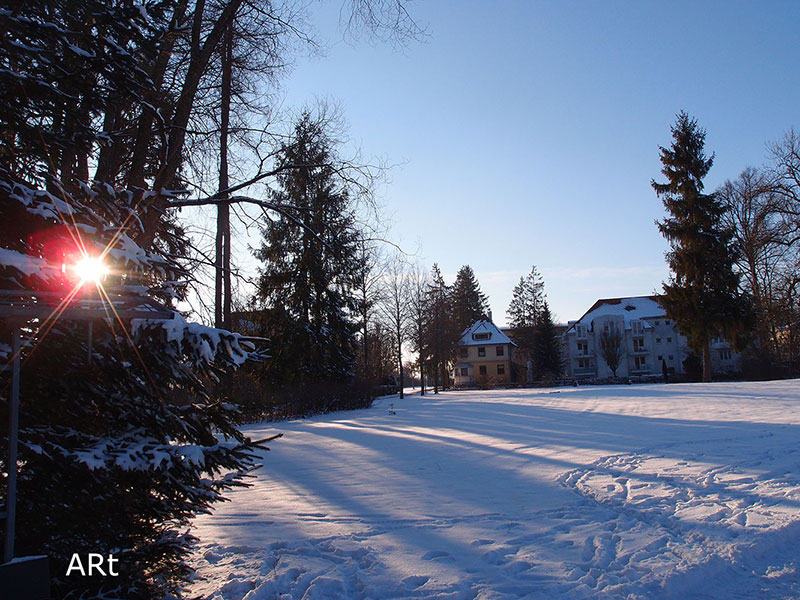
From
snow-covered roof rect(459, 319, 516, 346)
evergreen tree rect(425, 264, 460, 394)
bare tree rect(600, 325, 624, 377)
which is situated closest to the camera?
evergreen tree rect(425, 264, 460, 394)

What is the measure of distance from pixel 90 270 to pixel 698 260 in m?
38.6

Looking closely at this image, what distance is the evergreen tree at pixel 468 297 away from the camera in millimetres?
76438

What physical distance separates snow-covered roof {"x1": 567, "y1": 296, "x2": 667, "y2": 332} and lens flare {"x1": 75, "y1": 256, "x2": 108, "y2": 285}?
67757mm

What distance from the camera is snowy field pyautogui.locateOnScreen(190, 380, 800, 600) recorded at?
4.28 m

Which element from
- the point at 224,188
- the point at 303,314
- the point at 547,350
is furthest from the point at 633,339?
the point at 224,188

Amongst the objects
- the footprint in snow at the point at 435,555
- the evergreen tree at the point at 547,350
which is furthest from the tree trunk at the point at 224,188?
the evergreen tree at the point at 547,350

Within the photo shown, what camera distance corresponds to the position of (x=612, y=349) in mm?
55938

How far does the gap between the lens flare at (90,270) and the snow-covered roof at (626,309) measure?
67.8 m

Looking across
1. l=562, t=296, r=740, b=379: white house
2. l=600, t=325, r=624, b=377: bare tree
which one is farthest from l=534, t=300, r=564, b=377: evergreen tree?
l=562, t=296, r=740, b=379: white house

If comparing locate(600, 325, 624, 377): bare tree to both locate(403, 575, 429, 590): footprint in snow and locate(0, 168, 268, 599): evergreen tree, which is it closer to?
locate(403, 575, 429, 590): footprint in snow

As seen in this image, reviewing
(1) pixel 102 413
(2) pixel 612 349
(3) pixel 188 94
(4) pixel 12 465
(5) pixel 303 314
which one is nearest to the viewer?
(4) pixel 12 465

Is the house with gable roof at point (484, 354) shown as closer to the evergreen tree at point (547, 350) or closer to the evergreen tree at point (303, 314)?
the evergreen tree at point (547, 350)

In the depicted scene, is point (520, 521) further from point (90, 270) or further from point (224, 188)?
point (224, 188)

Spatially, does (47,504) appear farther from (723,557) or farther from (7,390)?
(723,557)
